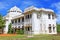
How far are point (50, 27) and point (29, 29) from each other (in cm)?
631

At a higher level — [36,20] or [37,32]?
[36,20]

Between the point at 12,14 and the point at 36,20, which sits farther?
the point at 12,14

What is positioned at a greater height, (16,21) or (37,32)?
(16,21)

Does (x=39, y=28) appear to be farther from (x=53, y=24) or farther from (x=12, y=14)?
(x=12, y=14)

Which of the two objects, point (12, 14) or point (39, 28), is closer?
point (39, 28)

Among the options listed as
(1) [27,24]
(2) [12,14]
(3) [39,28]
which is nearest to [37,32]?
(3) [39,28]

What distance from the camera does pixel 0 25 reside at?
47375 mm

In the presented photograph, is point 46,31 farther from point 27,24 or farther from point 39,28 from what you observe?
point 27,24

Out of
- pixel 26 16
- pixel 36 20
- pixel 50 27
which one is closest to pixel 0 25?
pixel 26 16

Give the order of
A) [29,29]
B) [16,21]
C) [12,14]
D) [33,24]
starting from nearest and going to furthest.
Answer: [33,24]
[29,29]
[16,21]
[12,14]

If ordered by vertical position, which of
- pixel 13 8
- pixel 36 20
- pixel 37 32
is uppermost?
pixel 13 8

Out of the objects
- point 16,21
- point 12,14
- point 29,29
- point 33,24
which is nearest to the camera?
point 33,24

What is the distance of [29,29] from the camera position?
4506 cm

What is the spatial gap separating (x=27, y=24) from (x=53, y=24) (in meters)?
7.82
